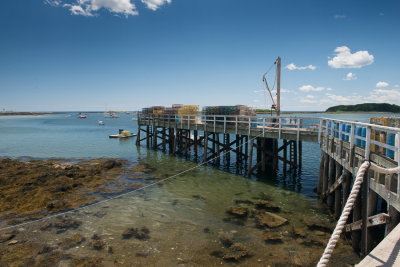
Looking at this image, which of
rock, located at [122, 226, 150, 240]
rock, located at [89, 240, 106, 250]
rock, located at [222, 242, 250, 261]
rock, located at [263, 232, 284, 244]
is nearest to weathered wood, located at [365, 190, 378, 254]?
rock, located at [263, 232, 284, 244]

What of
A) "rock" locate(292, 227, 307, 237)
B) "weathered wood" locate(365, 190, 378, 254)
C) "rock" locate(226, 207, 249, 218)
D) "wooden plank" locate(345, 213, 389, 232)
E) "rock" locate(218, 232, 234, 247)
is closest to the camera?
"wooden plank" locate(345, 213, 389, 232)

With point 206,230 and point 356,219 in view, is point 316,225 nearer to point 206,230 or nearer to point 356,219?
point 356,219

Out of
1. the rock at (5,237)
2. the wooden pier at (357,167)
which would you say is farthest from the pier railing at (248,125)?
the rock at (5,237)

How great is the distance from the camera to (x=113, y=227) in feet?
32.3

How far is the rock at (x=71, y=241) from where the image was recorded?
27.8ft

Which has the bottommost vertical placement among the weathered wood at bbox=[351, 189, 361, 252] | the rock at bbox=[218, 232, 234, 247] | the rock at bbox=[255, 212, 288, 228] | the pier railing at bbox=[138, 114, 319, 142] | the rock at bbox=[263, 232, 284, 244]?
the rock at bbox=[218, 232, 234, 247]

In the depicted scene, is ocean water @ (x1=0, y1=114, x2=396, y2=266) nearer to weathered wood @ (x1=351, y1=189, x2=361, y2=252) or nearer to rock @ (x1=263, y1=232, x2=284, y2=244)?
rock @ (x1=263, y1=232, x2=284, y2=244)

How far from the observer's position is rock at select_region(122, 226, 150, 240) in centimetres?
904

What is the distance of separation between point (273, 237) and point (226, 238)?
165cm

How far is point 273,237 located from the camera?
8945 mm

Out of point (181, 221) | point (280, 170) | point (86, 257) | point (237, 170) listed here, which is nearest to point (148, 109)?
point (237, 170)

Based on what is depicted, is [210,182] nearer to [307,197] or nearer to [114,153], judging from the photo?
[307,197]

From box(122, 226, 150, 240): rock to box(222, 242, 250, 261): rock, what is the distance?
293 centimetres

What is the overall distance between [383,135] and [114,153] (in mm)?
25710
